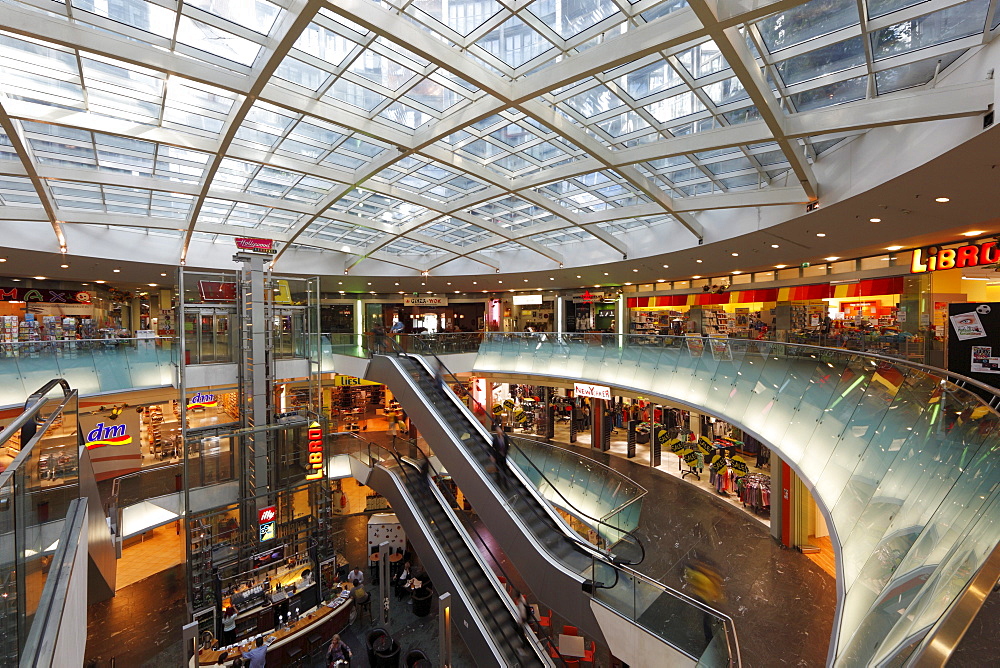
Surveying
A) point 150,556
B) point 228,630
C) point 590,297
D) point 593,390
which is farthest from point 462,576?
point 590,297

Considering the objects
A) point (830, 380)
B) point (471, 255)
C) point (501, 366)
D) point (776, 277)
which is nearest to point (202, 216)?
point (471, 255)

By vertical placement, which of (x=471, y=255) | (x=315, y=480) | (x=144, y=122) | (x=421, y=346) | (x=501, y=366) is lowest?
(x=315, y=480)

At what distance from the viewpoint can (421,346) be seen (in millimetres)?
15344

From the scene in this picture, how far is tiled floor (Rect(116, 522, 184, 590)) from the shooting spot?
13.2 metres

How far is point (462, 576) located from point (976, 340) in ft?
32.3

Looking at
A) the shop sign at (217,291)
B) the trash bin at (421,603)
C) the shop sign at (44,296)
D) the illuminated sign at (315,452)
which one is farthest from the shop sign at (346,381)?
the trash bin at (421,603)

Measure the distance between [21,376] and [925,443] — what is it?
58.5 feet

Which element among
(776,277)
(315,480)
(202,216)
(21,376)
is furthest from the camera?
(776,277)

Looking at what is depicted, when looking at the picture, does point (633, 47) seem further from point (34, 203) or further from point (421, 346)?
point (34, 203)

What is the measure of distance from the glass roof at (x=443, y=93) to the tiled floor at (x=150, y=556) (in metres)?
10.4

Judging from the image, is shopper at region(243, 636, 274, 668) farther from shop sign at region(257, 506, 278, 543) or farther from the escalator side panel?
the escalator side panel

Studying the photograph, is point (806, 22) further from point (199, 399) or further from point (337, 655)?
point (199, 399)

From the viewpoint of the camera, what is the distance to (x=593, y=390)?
53.2 feet

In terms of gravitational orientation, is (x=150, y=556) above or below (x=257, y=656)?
below
